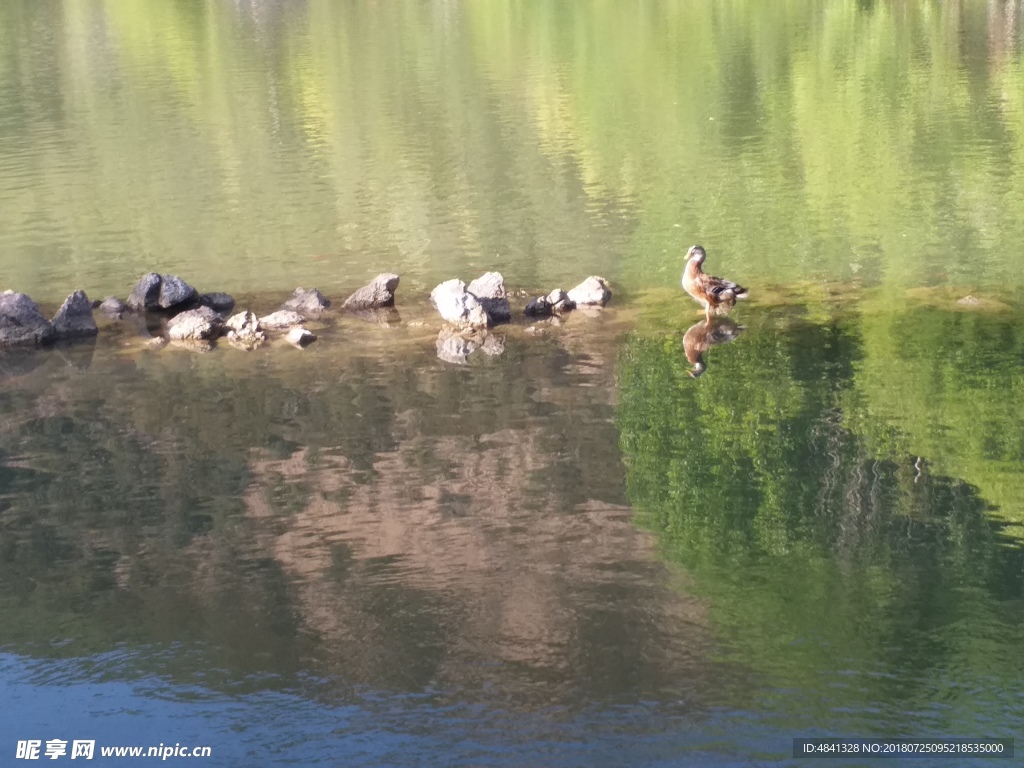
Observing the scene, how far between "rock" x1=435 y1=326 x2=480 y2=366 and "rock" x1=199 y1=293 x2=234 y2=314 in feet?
12.2

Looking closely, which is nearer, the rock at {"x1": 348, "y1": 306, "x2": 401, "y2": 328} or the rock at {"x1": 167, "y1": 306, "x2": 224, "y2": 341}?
the rock at {"x1": 167, "y1": 306, "x2": 224, "y2": 341}

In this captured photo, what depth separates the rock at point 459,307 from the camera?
17.2 m

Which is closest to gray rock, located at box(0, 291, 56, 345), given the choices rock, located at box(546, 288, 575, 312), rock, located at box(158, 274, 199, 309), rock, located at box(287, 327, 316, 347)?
rock, located at box(158, 274, 199, 309)

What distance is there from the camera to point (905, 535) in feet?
36.3

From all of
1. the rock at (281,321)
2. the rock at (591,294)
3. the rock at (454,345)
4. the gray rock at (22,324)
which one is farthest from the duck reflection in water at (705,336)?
the gray rock at (22,324)

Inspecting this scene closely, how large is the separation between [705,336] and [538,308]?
2.52 meters

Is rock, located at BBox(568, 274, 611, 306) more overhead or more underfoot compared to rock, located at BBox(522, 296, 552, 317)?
more overhead

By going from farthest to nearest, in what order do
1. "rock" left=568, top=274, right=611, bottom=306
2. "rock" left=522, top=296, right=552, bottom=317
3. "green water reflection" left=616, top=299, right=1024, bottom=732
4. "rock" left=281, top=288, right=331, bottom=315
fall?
"rock" left=281, top=288, right=331, bottom=315
"rock" left=568, top=274, right=611, bottom=306
"rock" left=522, top=296, right=552, bottom=317
"green water reflection" left=616, top=299, right=1024, bottom=732

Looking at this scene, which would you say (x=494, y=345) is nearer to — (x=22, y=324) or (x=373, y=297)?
(x=373, y=297)

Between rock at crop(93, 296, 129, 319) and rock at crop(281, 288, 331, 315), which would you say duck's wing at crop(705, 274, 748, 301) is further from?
rock at crop(93, 296, 129, 319)

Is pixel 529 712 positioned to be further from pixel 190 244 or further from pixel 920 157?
pixel 920 157

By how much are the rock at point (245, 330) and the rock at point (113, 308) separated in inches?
89.6

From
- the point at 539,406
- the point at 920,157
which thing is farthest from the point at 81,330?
the point at 920,157

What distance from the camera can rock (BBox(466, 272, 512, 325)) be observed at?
17.6 meters
